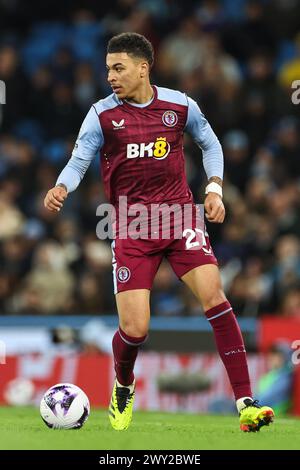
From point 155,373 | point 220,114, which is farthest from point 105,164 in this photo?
point 220,114

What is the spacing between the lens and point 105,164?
777cm

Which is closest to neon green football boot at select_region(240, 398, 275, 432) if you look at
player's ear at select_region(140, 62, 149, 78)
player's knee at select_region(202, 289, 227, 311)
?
player's knee at select_region(202, 289, 227, 311)

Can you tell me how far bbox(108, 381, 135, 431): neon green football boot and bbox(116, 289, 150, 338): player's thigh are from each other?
1.66 feet

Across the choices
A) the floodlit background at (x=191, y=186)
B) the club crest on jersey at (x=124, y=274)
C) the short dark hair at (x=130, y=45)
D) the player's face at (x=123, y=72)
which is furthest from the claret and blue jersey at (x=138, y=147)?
the floodlit background at (x=191, y=186)

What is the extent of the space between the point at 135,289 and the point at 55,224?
7295mm

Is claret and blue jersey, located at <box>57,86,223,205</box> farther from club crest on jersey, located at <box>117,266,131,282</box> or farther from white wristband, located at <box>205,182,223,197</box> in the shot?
club crest on jersey, located at <box>117,266,131,282</box>

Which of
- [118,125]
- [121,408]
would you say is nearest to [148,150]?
[118,125]

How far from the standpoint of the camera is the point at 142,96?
7.75 meters

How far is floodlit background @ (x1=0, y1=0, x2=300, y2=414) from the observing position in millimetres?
12242

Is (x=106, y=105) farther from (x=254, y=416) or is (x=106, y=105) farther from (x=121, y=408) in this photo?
Result: (x=254, y=416)

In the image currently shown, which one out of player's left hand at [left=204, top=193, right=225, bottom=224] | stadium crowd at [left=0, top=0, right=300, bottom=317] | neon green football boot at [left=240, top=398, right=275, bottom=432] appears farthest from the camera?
stadium crowd at [left=0, top=0, right=300, bottom=317]

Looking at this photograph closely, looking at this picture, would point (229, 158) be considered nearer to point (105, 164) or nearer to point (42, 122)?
point (42, 122)

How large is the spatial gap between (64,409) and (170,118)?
6.55 ft
